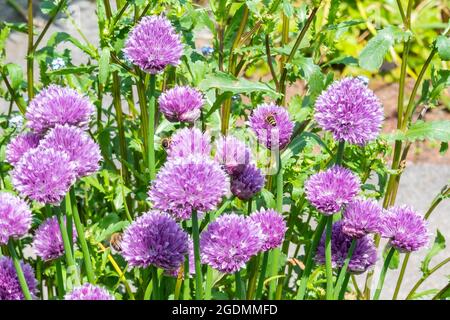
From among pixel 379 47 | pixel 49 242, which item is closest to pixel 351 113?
pixel 379 47

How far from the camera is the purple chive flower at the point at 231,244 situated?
134 cm

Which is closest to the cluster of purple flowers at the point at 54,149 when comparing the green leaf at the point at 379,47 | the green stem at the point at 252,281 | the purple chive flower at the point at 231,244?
the purple chive flower at the point at 231,244

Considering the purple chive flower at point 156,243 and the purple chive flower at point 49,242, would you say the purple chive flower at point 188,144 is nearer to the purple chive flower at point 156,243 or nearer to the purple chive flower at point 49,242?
the purple chive flower at point 156,243

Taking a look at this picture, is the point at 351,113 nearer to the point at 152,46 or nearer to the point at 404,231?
the point at 404,231

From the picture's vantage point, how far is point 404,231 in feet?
4.95

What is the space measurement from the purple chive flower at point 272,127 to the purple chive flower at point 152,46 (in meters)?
0.19

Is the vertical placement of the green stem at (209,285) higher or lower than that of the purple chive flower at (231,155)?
lower

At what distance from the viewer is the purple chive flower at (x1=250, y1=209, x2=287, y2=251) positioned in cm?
148

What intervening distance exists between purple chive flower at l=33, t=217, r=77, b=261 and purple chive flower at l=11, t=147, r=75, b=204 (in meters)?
0.18

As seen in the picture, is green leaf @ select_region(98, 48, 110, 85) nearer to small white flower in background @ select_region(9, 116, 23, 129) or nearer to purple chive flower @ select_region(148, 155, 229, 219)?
small white flower in background @ select_region(9, 116, 23, 129)

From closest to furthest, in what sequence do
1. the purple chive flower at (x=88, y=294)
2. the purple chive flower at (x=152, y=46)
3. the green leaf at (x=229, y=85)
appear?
the purple chive flower at (x=88, y=294), the purple chive flower at (x=152, y=46), the green leaf at (x=229, y=85)

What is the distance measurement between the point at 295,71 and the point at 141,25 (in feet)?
1.95

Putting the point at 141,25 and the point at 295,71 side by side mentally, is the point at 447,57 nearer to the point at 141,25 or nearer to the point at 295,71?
the point at 295,71

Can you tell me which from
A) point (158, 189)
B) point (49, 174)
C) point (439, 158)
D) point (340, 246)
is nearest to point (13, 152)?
point (49, 174)
